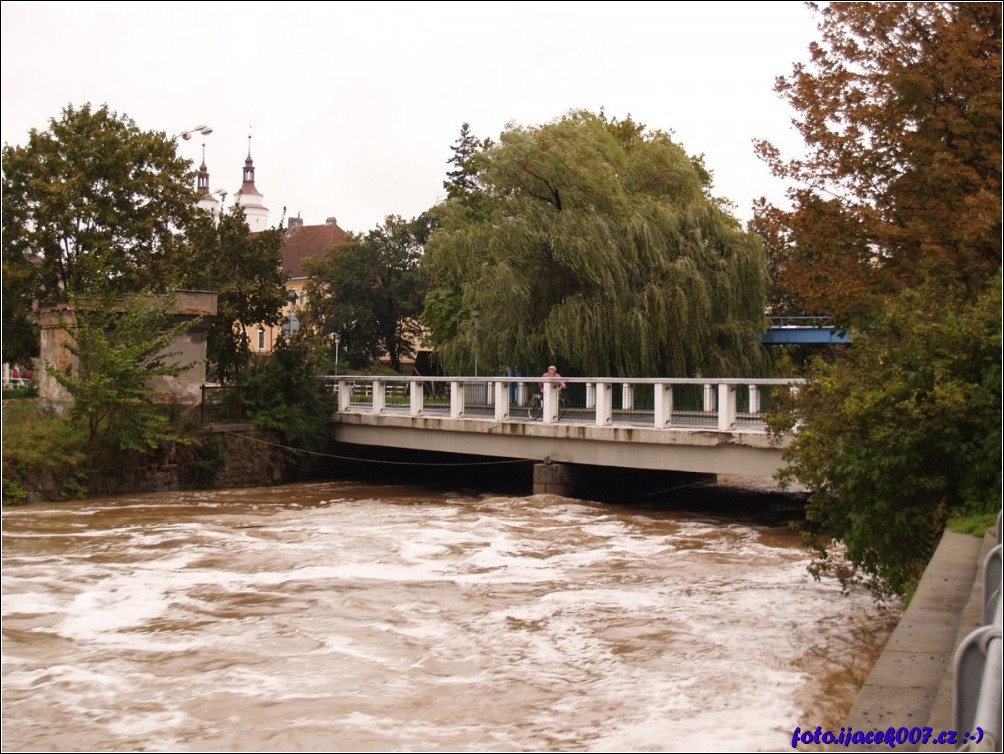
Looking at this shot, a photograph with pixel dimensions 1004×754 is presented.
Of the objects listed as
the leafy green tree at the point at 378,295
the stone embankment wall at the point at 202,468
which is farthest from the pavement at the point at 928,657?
the leafy green tree at the point at 378,295

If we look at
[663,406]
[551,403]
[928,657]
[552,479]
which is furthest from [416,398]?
[928,657]

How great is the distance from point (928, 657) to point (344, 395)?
82.3 feet

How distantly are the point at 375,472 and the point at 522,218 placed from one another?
8584 millimetres

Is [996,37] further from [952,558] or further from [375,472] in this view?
[375,472]

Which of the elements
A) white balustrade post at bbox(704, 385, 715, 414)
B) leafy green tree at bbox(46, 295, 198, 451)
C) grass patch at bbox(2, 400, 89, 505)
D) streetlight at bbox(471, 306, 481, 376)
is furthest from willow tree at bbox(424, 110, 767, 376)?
grass patch at bbox(2, 400, 89, 505)

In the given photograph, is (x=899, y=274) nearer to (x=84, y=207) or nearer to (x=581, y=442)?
(x=581, y=442)

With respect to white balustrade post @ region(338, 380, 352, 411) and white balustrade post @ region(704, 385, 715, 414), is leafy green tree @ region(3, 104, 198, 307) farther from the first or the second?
white balustrade post @ region(704, 385, 715, 414)

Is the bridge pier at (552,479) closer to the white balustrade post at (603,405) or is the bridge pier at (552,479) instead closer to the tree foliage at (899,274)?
the white balustrade post at (603,405)

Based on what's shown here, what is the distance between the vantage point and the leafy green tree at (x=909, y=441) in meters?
9.87

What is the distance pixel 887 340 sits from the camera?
10906mm

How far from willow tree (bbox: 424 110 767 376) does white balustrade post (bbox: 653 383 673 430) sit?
6566 mm

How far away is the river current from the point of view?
804 centimetres

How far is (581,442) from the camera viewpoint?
23328 millimetres

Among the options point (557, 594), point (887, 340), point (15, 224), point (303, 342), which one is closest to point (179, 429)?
point (303, 342)
